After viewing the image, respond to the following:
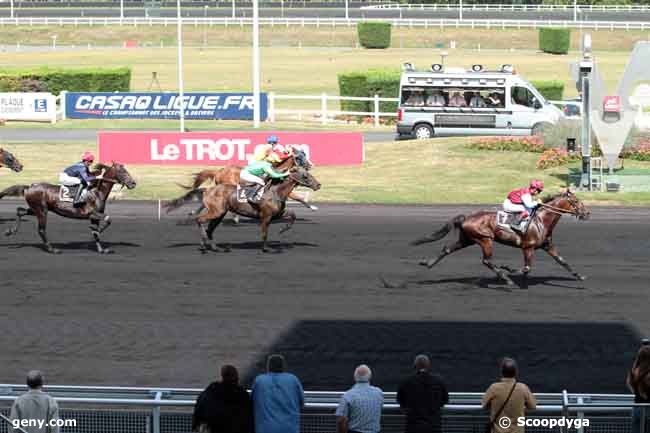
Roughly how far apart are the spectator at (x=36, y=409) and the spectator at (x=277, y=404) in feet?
5.27

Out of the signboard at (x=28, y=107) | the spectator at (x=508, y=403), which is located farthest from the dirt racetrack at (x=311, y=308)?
the signboard at (x=28, y=107)

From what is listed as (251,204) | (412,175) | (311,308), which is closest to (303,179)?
(251,204)

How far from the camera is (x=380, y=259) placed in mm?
22516

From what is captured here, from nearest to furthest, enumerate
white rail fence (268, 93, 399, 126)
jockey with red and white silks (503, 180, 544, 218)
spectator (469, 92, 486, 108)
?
jockey with red and white silks (503, 180, 544, 218) < spectator (469, 92, 486, 108) < white rail fence (268, 93, 399, 126)

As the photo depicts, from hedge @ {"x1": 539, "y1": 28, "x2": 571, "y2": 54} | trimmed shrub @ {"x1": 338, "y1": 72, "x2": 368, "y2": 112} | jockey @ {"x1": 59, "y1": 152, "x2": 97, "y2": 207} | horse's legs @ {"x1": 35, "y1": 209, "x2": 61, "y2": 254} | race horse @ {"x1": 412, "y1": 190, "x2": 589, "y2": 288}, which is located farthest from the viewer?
hedge @ {"x1": 539, "y1": 28, "x2": 571, "y2": 54}

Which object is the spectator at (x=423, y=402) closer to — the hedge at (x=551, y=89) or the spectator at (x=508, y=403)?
the spectator at (x=508, y=403)

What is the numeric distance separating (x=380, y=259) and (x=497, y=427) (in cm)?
1283

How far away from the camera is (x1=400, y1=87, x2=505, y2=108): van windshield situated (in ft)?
140

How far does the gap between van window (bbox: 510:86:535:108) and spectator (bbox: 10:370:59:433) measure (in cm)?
3440

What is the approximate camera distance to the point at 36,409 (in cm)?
963

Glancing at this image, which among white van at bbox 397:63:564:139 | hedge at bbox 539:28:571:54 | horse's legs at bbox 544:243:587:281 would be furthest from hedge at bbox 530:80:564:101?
hedge at bbox 539:28:571:54

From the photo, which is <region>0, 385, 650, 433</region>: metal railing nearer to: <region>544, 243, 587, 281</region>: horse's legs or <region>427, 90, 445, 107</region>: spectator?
<region>544, 243, 587, 281</region>: horse's legs

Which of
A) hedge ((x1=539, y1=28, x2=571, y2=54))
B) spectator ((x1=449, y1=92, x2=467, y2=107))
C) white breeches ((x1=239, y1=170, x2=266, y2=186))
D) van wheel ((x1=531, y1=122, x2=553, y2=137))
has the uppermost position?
hedge ((x1=539, y1=28, x2=571, y2=54))

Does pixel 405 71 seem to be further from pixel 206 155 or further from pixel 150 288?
pixel 150 288
